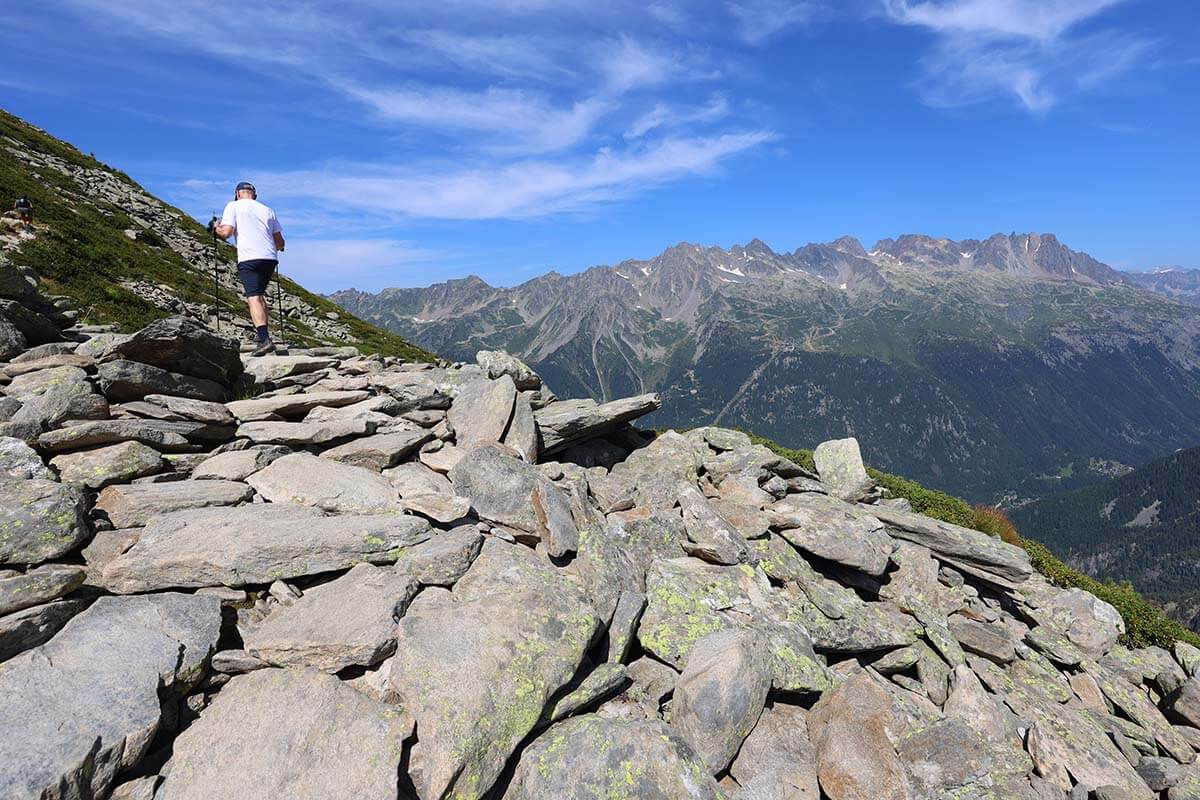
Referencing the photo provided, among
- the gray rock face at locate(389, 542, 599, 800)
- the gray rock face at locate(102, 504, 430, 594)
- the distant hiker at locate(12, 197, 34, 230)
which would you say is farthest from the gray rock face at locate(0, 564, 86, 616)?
the distant hiker at locate(12, 197, 34, 230)

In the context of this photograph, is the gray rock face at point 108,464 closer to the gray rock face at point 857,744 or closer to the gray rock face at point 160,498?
the gray rock face at point 160,498

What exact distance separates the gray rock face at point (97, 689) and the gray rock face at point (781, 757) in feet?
25.3

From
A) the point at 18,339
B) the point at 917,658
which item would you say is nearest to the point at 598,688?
the point at 917,658

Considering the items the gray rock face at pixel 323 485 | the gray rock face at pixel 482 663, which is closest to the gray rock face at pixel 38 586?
the gray rock face at pixel 323 485

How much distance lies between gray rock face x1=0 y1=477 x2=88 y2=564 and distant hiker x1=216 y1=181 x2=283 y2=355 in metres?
11.0

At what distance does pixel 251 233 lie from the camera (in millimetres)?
17312

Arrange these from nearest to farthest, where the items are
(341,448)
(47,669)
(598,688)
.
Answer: (47,669), (598,688), (341,448)

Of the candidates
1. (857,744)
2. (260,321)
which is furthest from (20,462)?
(857,744)

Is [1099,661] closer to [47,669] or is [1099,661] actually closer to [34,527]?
[47,669]

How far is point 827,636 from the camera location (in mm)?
11250

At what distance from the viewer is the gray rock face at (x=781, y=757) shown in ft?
26.3

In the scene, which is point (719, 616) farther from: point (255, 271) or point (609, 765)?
point (255, 271)

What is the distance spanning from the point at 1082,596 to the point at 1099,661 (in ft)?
6.82

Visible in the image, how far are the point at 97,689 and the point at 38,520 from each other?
9.84 feet
